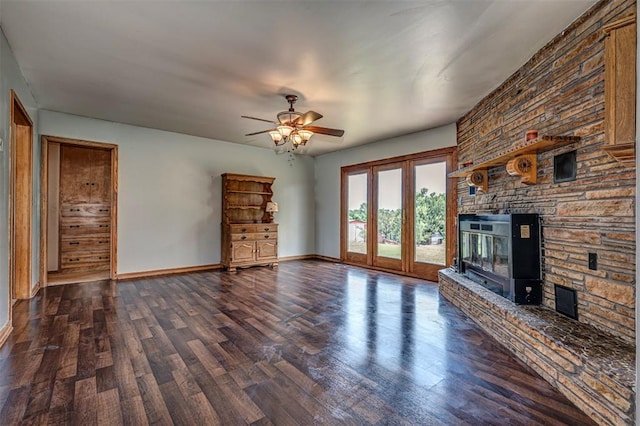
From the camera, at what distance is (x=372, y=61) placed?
→ 3080 millimetres

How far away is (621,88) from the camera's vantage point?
179 cm

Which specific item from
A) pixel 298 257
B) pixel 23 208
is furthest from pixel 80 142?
pixel 298 257

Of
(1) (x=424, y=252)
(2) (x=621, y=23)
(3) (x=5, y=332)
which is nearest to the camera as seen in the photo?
(2) (x=621, y=23)

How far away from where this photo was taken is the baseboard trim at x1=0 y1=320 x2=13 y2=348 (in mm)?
2656

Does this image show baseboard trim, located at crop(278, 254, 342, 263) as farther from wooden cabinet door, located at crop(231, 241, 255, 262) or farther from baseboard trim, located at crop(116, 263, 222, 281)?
baseboard trim, located at crop(116, 263, 222, 281)

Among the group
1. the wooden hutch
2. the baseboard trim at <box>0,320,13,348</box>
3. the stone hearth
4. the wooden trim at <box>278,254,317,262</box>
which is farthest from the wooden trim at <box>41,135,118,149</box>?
the stone hearth

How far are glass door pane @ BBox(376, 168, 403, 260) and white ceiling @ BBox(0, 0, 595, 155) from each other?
5.66 ft

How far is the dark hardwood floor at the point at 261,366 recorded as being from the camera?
1.79 m

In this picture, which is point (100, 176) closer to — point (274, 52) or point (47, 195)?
point (47, 195)

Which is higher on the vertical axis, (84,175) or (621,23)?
(621,23)

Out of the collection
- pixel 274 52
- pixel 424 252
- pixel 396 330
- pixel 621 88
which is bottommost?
pixel 396 330

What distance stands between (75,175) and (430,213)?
719 centimetres

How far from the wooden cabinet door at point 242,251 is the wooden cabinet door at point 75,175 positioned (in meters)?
3.38

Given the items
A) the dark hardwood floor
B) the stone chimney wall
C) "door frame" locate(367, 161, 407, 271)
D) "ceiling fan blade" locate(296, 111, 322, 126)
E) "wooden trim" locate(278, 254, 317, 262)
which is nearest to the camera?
the dark hardwood floor
